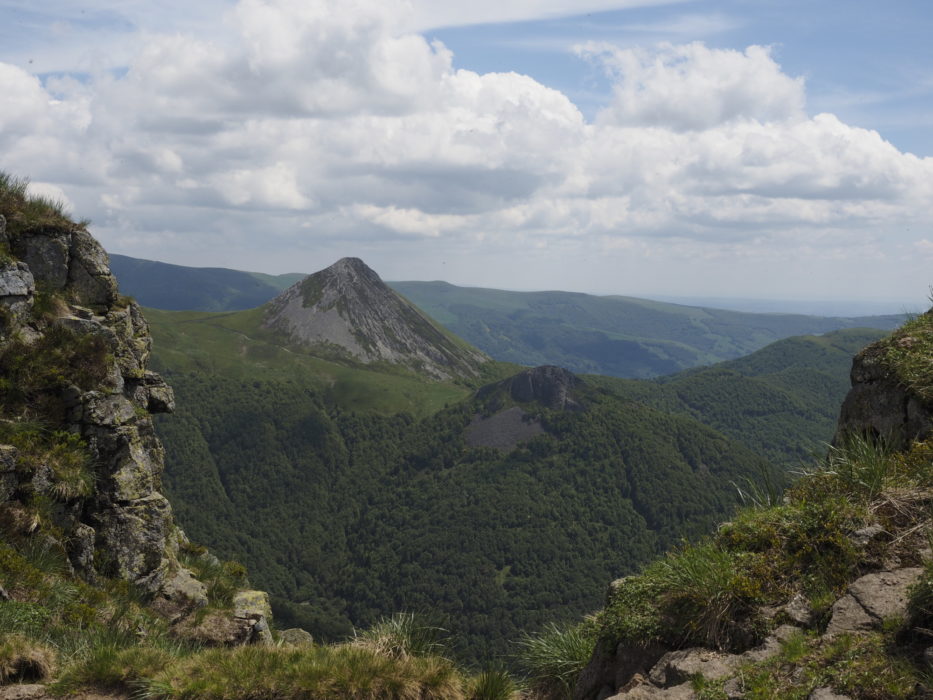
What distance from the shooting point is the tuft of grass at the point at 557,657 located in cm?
1059

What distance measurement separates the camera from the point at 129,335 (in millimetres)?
22531

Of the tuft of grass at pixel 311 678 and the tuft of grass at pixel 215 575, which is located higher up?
the tuft of grass at pixel 311 678

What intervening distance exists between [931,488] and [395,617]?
965 centimetres

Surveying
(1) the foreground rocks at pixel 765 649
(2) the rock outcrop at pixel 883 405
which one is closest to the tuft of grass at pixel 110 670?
(1) the foreground rocks at pixel 765 649

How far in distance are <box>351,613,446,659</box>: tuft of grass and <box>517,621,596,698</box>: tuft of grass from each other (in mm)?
1675

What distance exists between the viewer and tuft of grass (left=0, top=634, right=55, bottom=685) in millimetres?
9789

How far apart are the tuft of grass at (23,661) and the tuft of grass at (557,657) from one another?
823 centimetres

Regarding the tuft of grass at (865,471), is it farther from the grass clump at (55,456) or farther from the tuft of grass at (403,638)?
the grass clump at (55,456)

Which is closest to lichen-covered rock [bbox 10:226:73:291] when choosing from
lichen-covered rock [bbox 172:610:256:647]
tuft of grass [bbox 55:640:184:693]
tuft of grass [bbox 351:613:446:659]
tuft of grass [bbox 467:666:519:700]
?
lichen-covered rock [bbox 172:610:256:647]

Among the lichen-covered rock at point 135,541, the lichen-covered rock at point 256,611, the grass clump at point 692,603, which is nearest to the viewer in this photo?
the grass clump at point 692,603

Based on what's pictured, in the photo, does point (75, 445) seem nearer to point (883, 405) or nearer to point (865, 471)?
point (865, 471)

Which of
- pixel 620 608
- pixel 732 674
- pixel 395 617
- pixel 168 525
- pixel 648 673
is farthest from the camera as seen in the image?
pixel 168 525

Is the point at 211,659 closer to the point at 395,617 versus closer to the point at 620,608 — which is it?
the point at 395,617

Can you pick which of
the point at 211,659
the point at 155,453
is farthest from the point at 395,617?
the point at 155,453
